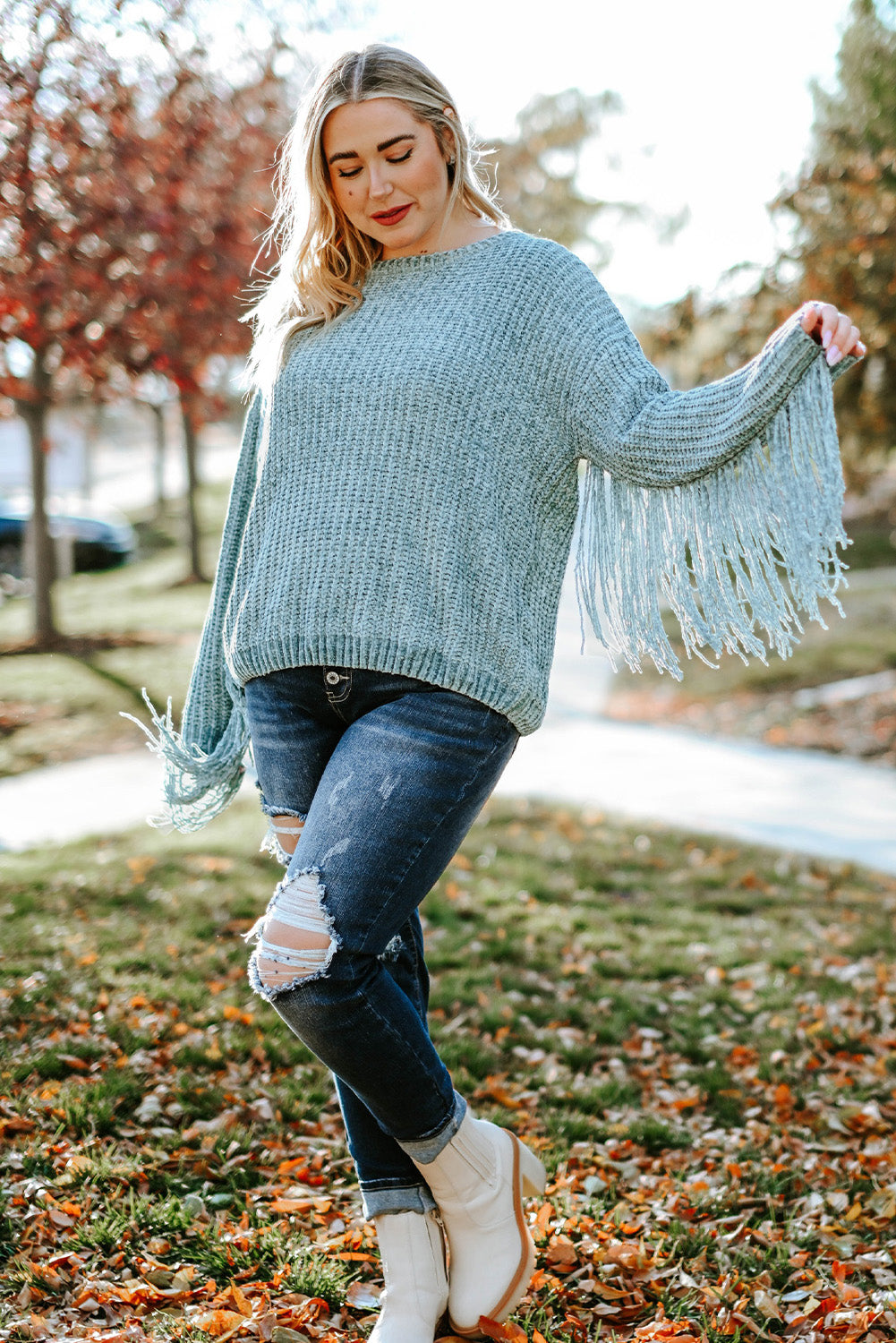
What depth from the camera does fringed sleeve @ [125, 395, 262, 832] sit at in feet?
8.29

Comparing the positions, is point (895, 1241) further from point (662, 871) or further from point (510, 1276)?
point (662, 871)

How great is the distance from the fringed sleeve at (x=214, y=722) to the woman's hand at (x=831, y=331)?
1118mm

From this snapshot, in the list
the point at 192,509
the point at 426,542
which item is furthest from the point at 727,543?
the point at 192,509

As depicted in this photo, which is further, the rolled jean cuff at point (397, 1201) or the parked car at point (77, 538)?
the parked car at point (77, 538)

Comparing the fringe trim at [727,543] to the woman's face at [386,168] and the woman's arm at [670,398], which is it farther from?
the woman's face at [386,168]

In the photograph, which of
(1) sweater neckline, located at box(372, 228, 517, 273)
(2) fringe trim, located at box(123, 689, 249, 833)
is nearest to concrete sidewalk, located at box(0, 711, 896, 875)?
(2) fringe trim, located at box(123, 689, 249, 833)

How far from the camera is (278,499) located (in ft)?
7.38

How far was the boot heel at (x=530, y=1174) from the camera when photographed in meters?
2.42

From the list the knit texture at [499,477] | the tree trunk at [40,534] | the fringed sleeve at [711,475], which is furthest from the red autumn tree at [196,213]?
the fringed sleeve at [711,475]

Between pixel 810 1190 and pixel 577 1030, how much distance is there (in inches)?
43.6

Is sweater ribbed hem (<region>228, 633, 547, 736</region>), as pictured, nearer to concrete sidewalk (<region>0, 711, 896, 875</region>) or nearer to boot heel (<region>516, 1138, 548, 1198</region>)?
boot heel (<region>516, 1138, 548, 1198</region>)

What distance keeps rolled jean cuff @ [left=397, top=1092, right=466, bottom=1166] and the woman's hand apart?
59.4 inches

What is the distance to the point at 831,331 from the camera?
2033 mm

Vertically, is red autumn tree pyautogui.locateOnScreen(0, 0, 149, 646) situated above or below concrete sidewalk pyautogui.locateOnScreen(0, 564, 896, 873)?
above
